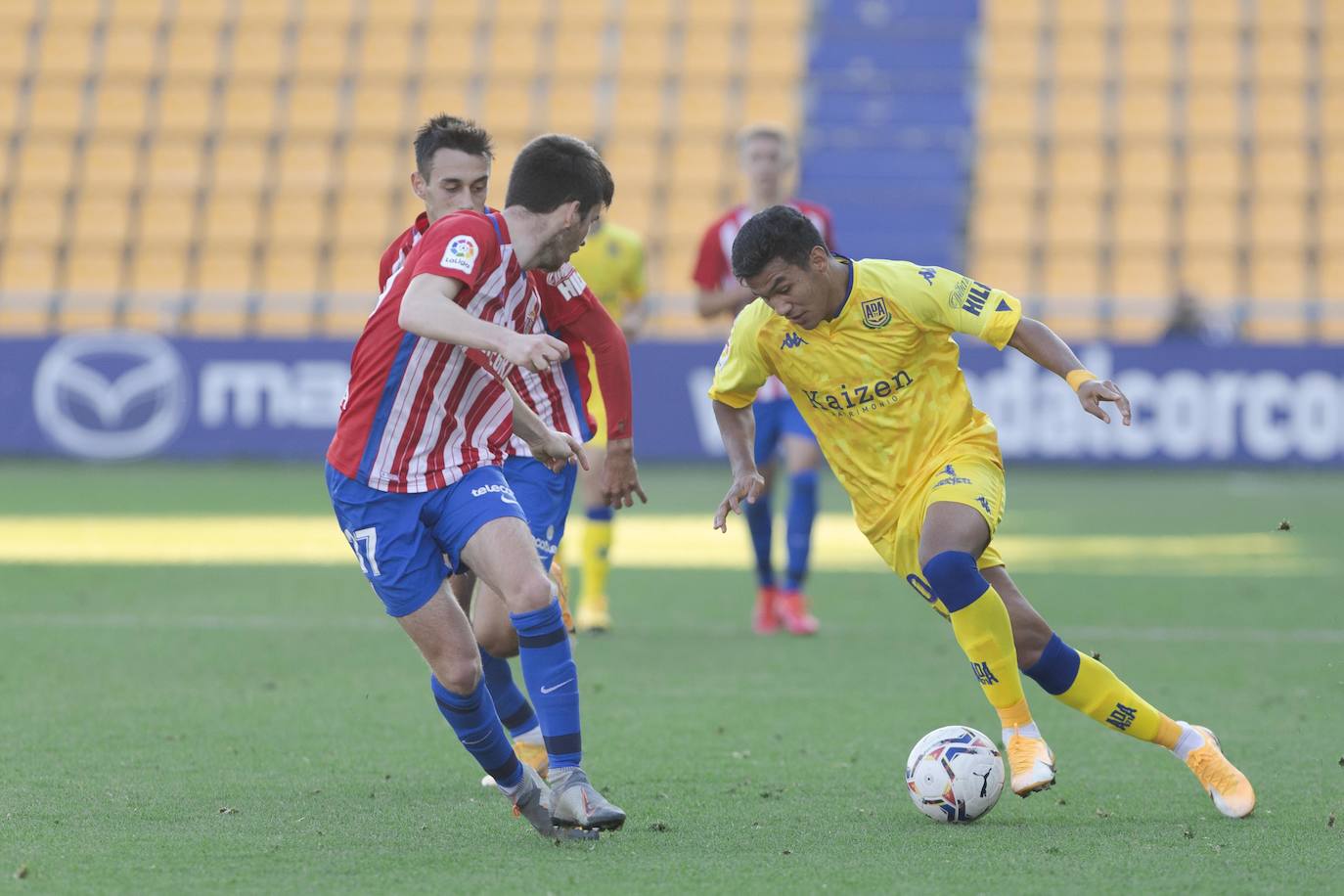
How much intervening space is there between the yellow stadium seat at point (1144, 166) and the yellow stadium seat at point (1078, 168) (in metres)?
0.24

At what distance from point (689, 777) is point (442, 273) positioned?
6.11 ft

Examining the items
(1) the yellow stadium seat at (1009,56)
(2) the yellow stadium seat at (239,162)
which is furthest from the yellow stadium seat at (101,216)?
(1) the yellow stadium seat at (1009,56)

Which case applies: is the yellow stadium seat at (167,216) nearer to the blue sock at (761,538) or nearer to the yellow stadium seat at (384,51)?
the yellow stadium seat at (384,51)

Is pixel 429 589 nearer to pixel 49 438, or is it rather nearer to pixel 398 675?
pixel 398 675

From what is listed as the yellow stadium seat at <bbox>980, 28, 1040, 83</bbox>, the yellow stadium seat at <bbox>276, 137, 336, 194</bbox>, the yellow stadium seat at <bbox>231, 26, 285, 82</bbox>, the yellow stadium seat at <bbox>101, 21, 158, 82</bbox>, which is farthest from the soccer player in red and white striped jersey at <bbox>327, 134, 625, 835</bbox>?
the yellow stadium seat at <bbox>101, 21, 158, 82</bbox>

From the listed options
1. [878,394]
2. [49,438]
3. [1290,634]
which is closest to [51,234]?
[49,438]

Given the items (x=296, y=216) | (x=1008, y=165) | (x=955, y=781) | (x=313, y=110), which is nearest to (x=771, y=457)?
(x=955, y=781)

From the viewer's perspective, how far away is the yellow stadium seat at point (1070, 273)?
21.2m

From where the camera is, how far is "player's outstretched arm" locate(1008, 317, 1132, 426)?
4828 mm

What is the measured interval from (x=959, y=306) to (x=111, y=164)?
66.8 feet

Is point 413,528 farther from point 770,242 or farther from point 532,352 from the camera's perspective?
point 770,242

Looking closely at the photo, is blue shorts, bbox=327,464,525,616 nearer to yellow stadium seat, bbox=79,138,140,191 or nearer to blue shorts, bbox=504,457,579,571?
blue shorts, bbox=504,457,579,571

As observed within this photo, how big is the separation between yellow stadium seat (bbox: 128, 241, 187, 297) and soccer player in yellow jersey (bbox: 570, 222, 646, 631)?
14.3 metres

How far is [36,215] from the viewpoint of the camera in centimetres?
2300
